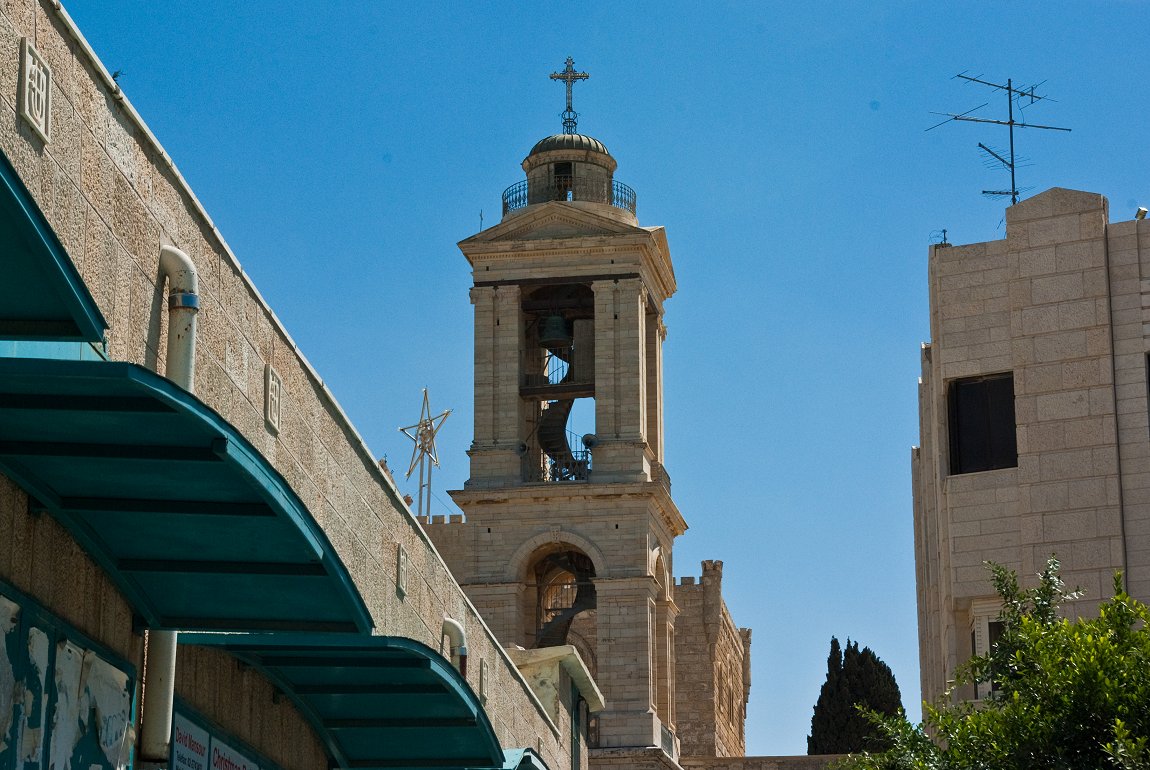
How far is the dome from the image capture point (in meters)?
62.2

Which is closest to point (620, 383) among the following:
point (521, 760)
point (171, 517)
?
point (521, 760)

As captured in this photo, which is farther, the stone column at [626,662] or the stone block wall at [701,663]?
the stone block wall at [701,663]

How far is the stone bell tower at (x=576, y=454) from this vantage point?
5709 centimetres

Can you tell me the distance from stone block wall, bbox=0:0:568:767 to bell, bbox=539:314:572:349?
1596 inches

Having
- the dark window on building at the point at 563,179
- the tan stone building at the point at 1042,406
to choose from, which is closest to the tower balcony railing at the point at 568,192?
the dark window on building at the point at 563,179

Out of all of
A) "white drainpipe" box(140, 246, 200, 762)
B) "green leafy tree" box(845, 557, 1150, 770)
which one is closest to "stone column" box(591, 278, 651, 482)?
"green leafy tree" box(845, 557, 1150, 770)

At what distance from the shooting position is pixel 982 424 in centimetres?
3119

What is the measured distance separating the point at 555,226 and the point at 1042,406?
99.8ft

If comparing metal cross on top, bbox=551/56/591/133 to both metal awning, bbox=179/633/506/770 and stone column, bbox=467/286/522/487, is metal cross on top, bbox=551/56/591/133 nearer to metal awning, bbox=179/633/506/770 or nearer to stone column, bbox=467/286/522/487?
stone column, bbox=467/286/522/487

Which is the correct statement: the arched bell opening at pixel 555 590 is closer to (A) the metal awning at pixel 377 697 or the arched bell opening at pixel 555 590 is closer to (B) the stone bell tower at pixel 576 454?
(B) the stone bell tower at pixel 576 454

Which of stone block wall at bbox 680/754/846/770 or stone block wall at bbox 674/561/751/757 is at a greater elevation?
stone block wall at bbox 674/561/751/757

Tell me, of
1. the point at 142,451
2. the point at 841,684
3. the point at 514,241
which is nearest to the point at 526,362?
the point at 514,241

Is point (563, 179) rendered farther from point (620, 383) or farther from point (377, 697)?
point (377, 697)

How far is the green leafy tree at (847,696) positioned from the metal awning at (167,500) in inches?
2268
